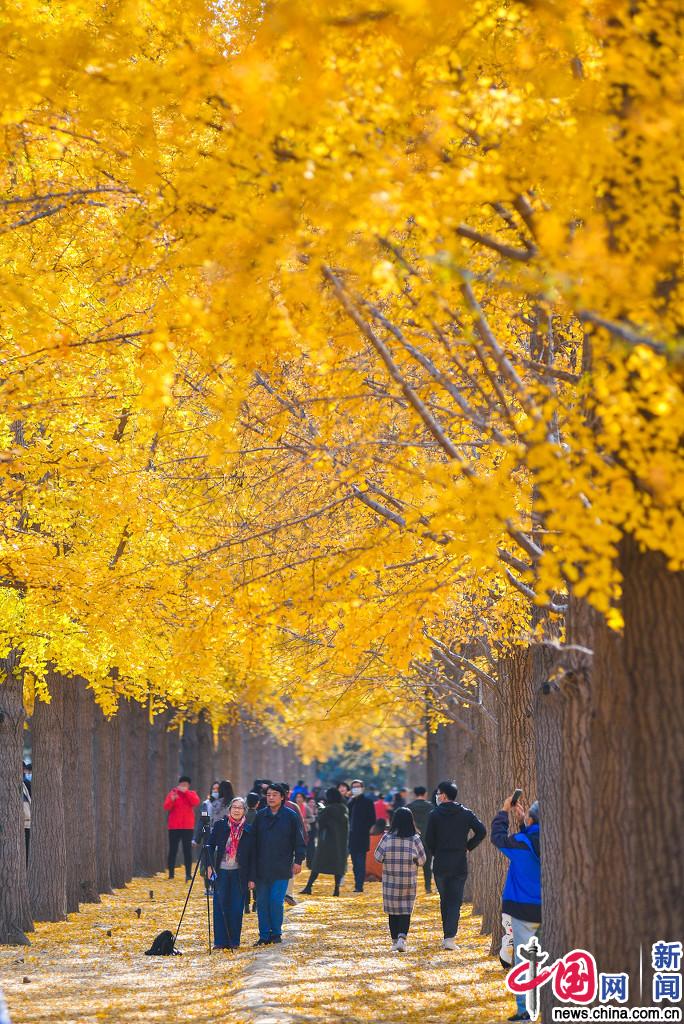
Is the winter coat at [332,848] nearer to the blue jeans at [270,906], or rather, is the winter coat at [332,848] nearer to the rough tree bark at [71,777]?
the rough tree bark at [71,777]

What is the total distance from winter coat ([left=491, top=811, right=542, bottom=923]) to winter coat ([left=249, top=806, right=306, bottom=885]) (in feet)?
14.8

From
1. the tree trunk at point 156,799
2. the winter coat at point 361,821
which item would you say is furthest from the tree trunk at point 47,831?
the tree trunk at point 156,799

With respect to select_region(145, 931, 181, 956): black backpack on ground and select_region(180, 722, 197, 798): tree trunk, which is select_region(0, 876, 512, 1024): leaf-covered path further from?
select_region(180, 722, 197, 798): tree trunk

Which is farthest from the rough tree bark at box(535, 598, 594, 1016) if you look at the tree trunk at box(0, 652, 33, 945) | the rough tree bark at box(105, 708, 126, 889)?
the rough tree bark at box(105, 708, 126, 889)

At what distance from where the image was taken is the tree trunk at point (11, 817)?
17.6 meters

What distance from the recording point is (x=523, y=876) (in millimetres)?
12430

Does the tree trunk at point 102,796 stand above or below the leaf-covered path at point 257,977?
above

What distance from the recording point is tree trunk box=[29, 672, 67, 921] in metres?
20.1

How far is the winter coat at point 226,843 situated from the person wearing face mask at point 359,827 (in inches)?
345

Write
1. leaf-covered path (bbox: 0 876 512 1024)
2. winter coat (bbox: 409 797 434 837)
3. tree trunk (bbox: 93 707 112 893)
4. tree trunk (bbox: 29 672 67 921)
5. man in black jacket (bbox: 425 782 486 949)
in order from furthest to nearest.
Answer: winter coat (bbox: 409 797 434 837)
tree trunk (bbox: 93 707 112 893)
tree trunk (bbox: 29 672 67 921)
man in black jacket (bbox: 425 782 486 949)
leaf-covered path (bbox: 0 876 512 1024)

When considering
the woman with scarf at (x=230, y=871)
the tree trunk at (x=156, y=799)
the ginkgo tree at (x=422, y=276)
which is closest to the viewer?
the ginkgo tree at (x=422, y=276)

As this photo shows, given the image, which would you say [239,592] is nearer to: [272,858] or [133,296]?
[133,296]

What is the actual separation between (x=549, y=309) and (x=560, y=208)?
1.10 m

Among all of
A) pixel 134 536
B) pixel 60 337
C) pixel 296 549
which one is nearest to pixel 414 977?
pixel 296 549
